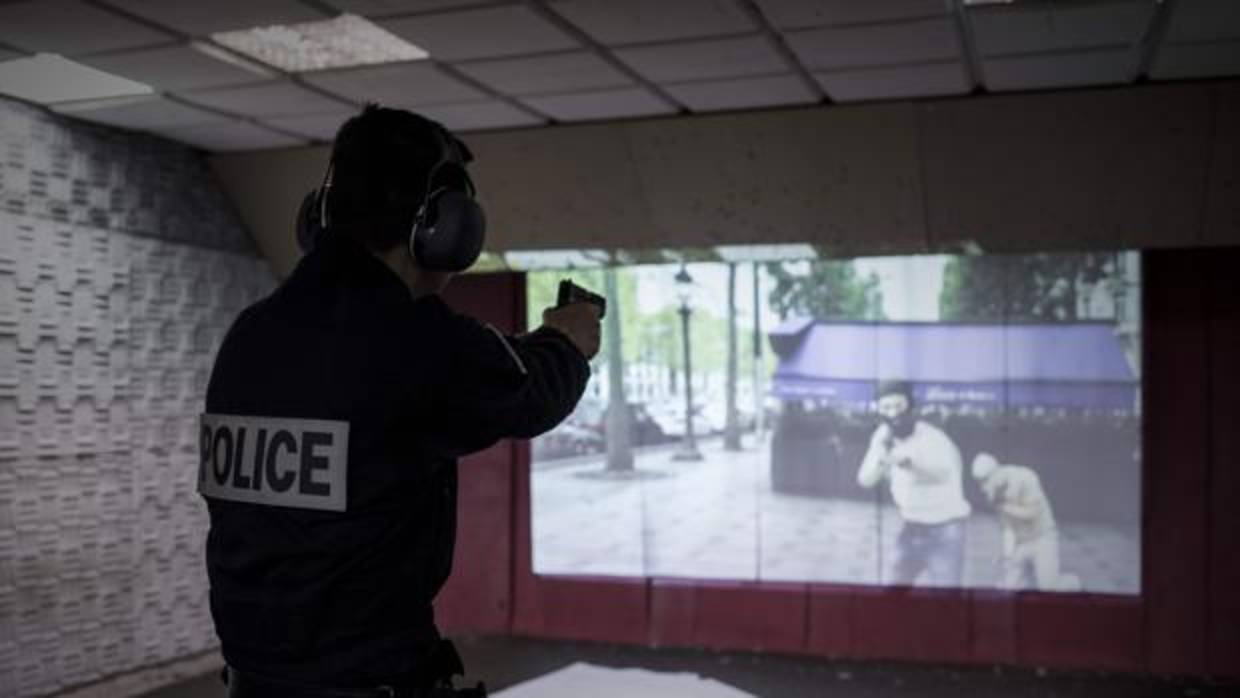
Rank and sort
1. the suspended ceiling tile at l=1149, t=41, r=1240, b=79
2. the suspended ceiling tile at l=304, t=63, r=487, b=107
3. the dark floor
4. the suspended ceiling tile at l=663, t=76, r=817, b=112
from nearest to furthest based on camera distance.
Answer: the suspended ceiling tile at l=1149, t=41, r=1240, b=79 → the suspended ceiling tile at l=304, t=63, r=487, b=107 → the suspended ceiling tile at l=663, t=76, r=817, b=112 → the dark floor


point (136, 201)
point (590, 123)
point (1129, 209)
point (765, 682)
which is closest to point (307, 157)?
point (136, 201)

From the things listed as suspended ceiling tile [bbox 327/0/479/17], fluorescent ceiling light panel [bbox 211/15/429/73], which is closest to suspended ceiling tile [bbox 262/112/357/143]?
fluorescent ceiling light panel [bbox 211/15/429/73]

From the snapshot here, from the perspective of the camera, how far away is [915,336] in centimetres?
543

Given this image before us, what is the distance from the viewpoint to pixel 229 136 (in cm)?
520

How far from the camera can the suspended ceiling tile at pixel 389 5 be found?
3428 millimetres

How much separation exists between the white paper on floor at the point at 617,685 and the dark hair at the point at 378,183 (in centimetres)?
370

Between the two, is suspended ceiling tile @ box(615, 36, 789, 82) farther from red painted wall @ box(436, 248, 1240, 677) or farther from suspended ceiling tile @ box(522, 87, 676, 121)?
red painted wall @ box(436, 248, 1240, 677)

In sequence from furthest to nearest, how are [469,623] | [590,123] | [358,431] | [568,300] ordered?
[469,623]
[590,123]
[568,300]
[358,431]

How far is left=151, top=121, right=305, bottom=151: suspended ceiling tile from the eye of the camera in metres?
5.03

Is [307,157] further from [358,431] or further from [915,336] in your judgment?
[358,431]

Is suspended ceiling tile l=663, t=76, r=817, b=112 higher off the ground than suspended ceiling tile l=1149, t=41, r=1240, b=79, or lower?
higher

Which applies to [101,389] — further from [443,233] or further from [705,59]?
[443,233]

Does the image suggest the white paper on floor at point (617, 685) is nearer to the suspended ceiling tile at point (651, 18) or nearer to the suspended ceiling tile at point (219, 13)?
the suspended ceiling tile at point (651, 18)

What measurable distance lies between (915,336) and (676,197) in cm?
138
